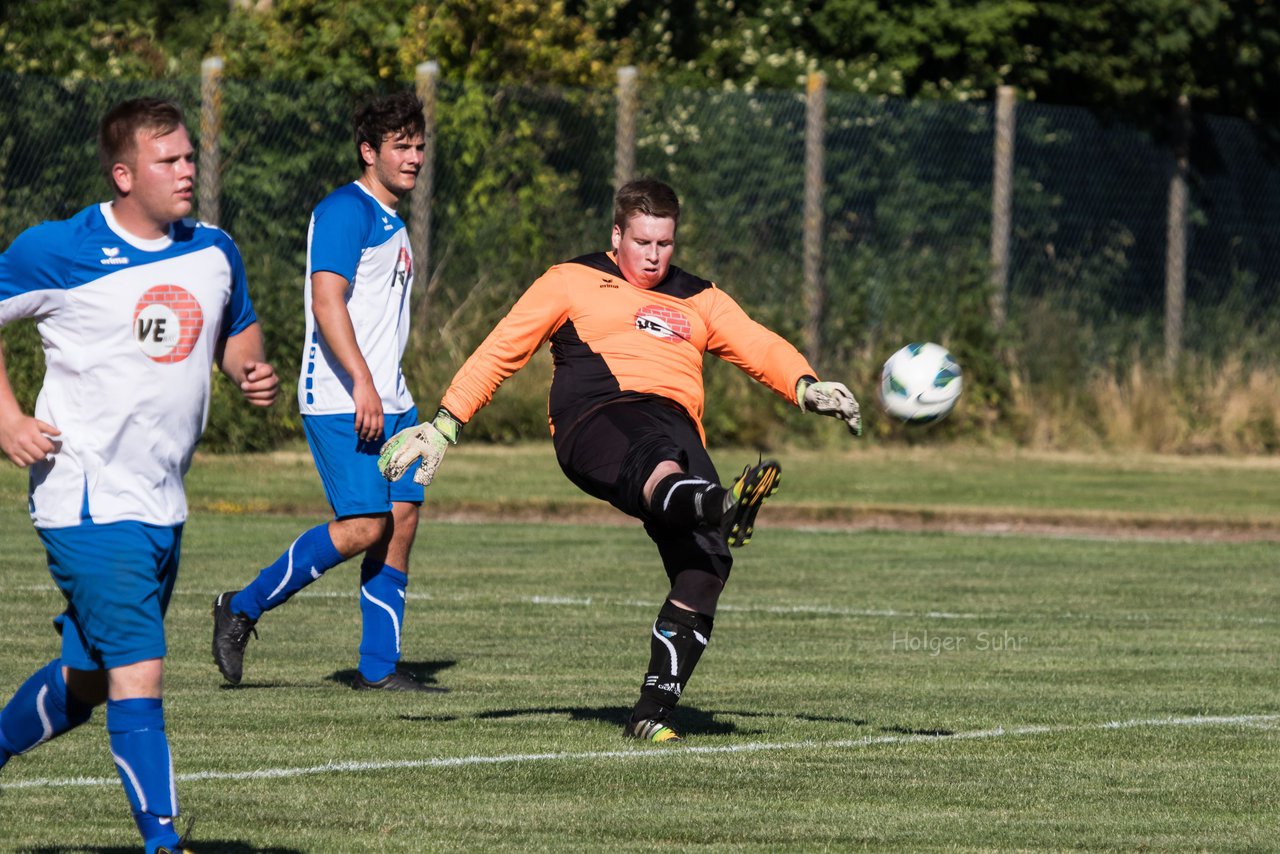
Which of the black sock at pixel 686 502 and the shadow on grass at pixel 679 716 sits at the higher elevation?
the black sock at pixel 686 502

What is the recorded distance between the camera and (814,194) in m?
21.6

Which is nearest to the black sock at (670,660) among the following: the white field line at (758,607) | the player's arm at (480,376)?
the player's arm at (480,376)

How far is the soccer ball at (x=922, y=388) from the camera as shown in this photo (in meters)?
8.24

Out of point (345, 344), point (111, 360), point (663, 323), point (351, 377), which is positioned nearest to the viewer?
point (111, 360)

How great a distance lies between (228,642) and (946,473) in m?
11.7

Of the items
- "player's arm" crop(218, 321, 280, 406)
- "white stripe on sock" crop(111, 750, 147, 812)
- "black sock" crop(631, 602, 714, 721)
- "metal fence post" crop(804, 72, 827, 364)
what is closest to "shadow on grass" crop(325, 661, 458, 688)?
"black sock" crop(631, 602, 714, 721)

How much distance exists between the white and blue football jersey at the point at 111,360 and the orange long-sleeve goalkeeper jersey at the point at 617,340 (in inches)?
91.5

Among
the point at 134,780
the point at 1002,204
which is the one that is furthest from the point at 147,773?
the point at 1002,204

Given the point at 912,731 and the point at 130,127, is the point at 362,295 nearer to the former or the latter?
the point at 912,731

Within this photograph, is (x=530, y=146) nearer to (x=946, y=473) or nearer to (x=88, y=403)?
(x=946, y=473)

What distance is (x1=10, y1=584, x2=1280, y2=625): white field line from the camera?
457 inches

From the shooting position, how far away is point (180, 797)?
21.7 feet

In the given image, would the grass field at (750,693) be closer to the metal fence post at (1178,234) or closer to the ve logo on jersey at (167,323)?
the ve logo on jersey at (167,323)

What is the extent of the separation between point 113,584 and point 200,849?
2.51 feet
